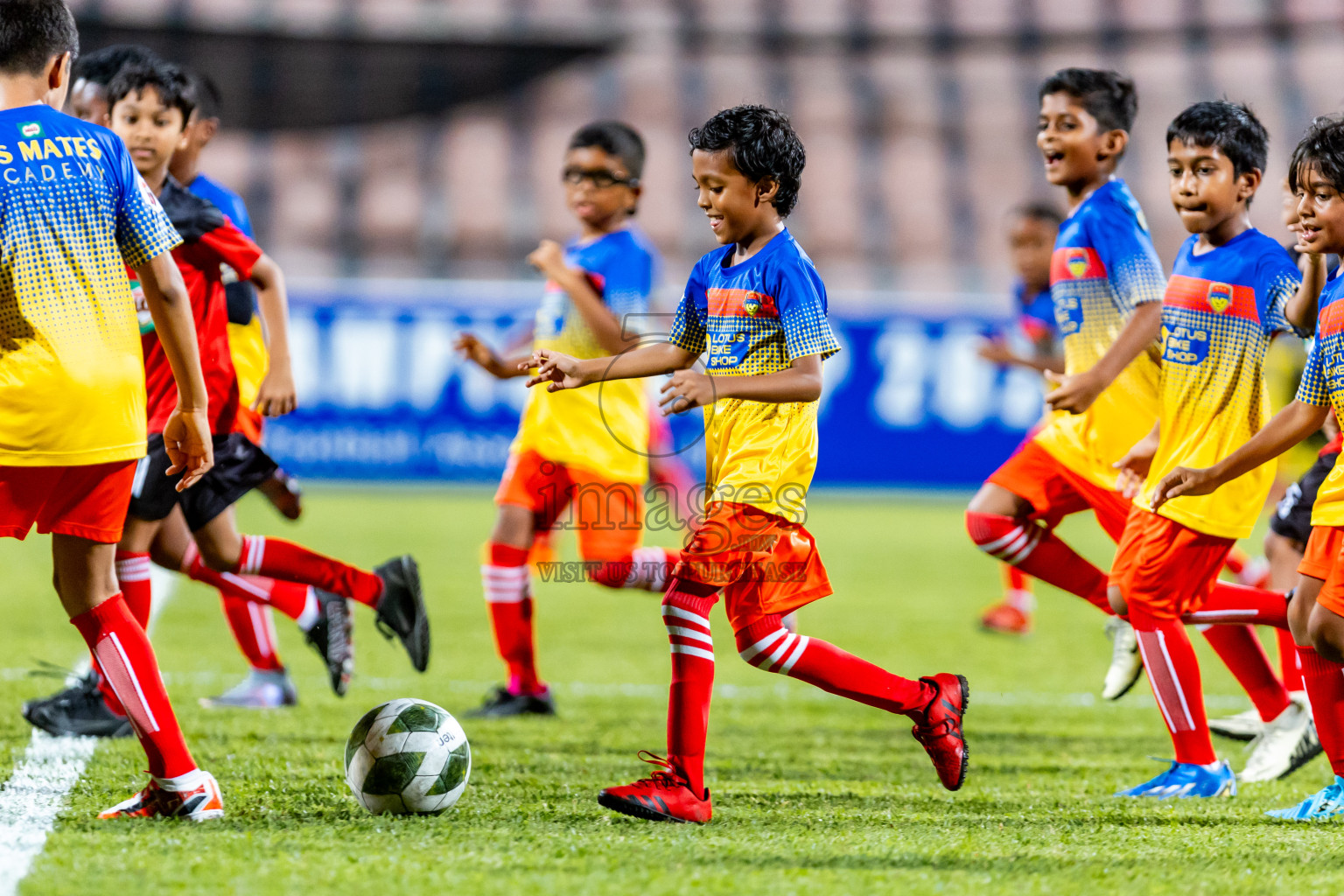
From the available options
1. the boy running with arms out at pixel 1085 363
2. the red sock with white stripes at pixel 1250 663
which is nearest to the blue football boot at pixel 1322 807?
the red sock with white stripes at pixel 1250 663

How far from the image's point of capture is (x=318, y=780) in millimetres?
4012

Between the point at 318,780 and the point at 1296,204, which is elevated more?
the point at 1296,204

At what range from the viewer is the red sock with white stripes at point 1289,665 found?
4.79m

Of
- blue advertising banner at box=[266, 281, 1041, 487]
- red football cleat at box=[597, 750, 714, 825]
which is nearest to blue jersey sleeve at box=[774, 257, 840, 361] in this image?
red football cleat at box=[597, 750, 714, 825]

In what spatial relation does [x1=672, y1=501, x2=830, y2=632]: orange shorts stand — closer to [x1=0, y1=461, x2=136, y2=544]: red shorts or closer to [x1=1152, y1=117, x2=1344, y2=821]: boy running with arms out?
[x1=1152, y1=117, x2=1344, y2=821]: boy running with arms out

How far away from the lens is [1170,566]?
4.05 m

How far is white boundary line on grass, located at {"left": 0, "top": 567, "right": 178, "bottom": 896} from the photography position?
3.01m

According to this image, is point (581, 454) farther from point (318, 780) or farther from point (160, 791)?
point (160, 791)

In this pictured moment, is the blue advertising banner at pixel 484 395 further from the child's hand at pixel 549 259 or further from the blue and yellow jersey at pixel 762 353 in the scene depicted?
the blue and yellow jersey at pixel 762 353

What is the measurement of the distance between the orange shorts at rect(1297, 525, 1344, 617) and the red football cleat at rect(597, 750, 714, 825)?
152 cm

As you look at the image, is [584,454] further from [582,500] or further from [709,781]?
[709,781]

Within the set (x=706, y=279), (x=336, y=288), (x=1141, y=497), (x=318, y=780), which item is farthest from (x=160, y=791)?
(x=336, y=288)

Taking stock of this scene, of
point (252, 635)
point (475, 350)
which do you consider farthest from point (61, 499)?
point (252, 635)

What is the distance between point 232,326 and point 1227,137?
10.3 feet
